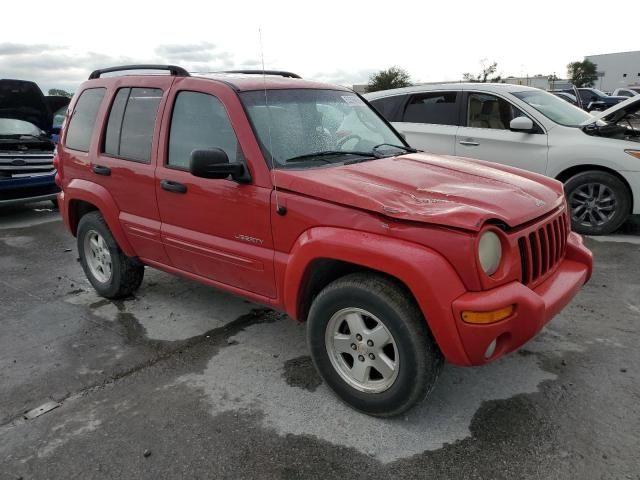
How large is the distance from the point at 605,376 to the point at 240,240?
94.5 inches

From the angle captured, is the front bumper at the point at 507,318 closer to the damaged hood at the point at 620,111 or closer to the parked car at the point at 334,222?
the parked car at the point at 334,222

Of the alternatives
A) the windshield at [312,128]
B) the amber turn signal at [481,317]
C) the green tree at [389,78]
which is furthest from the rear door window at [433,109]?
the green tree at [389,78]

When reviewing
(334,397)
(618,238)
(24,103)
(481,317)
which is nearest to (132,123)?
(334,397)

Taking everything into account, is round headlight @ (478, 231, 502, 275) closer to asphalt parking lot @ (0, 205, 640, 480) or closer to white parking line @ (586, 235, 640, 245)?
asphalt parking lot @ (0, 205, 640, 480)

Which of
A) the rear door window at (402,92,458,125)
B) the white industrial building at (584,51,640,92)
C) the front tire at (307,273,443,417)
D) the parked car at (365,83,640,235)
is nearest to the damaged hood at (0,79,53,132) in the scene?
the parked car at (365,83,640,235)

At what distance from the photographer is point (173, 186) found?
11.8 ft

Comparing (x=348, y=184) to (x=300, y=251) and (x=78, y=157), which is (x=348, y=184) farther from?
(x=78, y=157)

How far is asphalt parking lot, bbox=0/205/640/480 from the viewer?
8.32 feet

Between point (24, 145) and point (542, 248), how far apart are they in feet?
27.0

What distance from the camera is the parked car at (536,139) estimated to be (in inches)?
240

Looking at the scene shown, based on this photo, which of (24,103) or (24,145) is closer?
(24,145)

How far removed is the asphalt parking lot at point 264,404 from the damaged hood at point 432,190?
1.09 meters

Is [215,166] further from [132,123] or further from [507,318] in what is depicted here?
[507,318]

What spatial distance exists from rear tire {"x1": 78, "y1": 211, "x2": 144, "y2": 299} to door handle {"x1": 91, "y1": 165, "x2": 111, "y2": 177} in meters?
0.44
